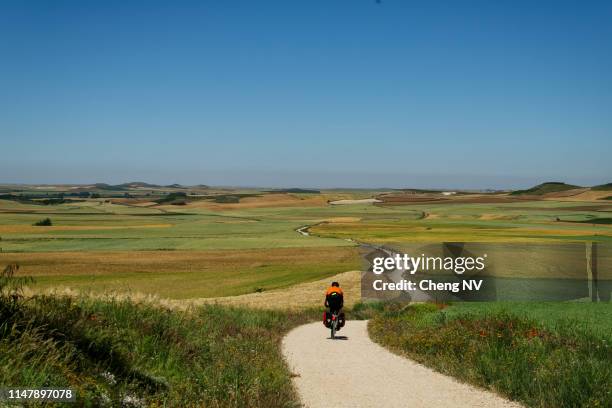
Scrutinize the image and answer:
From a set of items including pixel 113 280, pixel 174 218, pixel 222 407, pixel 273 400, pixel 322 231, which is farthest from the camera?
pixel 174 218

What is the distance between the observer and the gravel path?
11.0 m

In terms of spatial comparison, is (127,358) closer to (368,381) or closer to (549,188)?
(368,381)

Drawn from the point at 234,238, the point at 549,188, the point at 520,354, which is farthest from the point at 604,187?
the point at 520,354

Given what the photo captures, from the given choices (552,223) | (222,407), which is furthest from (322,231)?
(222,407)

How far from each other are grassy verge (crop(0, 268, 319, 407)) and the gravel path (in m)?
0.73

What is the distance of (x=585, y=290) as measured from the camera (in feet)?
129

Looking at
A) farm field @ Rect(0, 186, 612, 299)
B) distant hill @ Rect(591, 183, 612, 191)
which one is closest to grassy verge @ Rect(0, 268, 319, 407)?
farm field @ Rect(0, 186, 612, 299)

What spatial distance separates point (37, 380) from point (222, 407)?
2.55 meters

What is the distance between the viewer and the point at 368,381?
13078mm

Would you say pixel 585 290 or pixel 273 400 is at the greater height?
pixel 273 400

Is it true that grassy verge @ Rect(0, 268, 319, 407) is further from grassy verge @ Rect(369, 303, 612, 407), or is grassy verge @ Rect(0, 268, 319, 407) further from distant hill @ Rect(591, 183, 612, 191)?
distant hill @ Rect(591, 183, 612, 191)

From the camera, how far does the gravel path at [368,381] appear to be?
36.1 feet

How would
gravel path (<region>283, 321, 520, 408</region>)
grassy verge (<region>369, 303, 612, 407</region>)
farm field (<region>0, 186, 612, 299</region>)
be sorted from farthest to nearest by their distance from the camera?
farm field (<region>0, 186, 612, 299</region>) < gravel path (<region>283, 321, 520, 408</region>) < grassy verge (<region>369, 303, 612, 407</region>)

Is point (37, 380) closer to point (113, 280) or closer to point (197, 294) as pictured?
point (197, 294)
